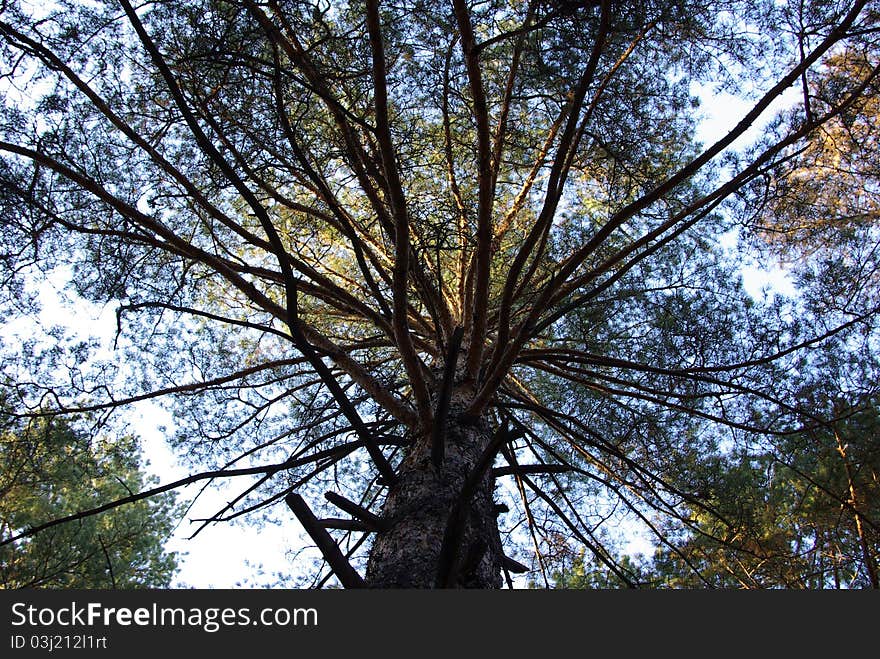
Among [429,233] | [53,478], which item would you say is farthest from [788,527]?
[53,478]

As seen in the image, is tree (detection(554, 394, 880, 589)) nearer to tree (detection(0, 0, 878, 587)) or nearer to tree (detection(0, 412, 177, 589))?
tree (detection(0, 0, 878, 587))

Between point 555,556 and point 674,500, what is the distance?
82cm

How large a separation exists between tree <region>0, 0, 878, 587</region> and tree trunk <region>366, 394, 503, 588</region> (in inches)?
0.4

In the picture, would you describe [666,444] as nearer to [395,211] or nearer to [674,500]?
[674,500]

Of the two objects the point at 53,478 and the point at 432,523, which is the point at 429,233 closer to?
the point at 432,523

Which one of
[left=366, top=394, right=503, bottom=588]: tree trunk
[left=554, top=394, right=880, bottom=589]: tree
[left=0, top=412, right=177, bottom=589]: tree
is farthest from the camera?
[left=554, top=394, right=880, bottom=589]: tree

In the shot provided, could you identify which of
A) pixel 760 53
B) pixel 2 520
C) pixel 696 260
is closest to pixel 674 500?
pixel 696 260

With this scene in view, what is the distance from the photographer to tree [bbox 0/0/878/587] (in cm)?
197

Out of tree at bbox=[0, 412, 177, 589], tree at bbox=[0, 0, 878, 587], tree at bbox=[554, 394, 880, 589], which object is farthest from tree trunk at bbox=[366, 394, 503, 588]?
tree at bbox=[554, 394, 880, 589]

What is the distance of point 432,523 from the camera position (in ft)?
5.98

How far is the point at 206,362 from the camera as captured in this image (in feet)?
11.7

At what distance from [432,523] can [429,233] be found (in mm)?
1374

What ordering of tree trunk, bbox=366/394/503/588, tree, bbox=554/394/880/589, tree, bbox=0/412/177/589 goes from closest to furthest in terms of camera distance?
tree trunk, bbox=366/394/503/588 < tree, bbox=0/412/177/589 < tree, bbox=554/394/880/589

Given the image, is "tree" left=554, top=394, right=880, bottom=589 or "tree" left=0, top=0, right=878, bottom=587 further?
"tree" left=554, top=394, right=880, bottom=589
